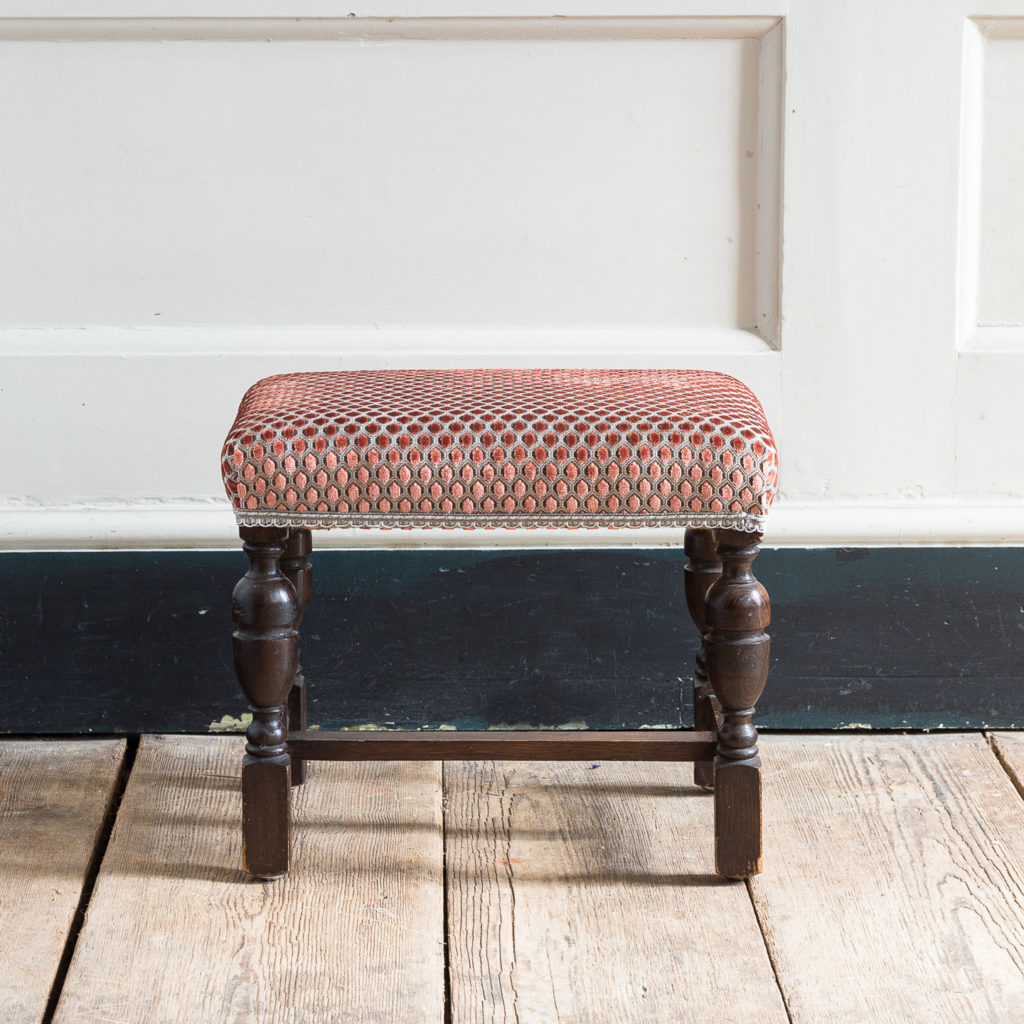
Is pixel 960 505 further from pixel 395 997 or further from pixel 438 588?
pixel 395 997

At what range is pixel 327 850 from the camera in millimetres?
1095

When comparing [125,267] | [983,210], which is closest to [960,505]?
[983,210]

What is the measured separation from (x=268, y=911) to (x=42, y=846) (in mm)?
260

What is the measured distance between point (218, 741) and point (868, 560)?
761mm

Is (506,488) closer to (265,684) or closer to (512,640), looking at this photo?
(265,684)

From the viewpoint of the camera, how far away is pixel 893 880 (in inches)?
40.9

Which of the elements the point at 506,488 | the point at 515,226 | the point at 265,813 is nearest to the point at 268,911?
the point at 265,813

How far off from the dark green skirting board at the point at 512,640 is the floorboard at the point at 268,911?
13cm

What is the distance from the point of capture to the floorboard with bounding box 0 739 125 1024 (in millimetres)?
911

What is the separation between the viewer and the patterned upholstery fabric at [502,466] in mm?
927

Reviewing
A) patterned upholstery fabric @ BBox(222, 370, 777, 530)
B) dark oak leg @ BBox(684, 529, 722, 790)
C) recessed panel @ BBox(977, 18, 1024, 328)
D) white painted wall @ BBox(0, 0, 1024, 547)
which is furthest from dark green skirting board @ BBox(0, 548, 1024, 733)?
patterned upholstery fabric @ BBox(222, 370, 777, 530)

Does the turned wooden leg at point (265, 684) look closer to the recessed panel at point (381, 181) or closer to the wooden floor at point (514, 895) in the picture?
the wooden floor at point (514, 895)

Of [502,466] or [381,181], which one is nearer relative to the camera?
[502,466]

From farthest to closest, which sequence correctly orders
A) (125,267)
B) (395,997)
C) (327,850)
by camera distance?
1. (125,267)
2. (327,850)
3. (395,997)
